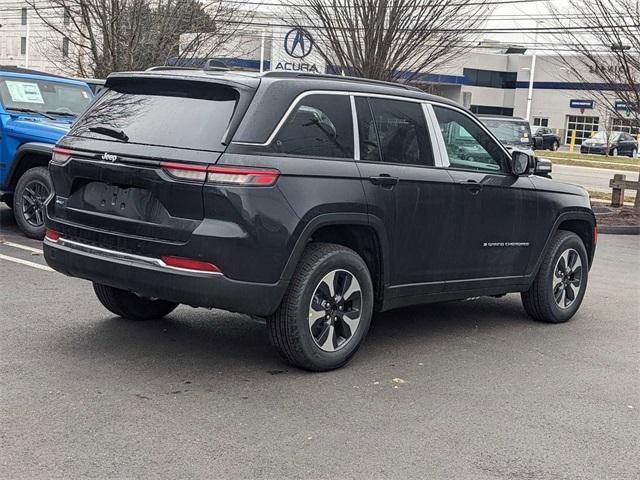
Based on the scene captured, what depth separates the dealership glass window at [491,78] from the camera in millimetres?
72438

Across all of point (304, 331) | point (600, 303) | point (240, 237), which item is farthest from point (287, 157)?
point (600, 303)

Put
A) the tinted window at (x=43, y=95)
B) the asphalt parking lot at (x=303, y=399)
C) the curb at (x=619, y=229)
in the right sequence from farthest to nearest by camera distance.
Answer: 1. the curb at (x=619, y=229)
2. the tinted window at (x=43, y=95)
3. the asphalt parking lot at (x=303, y=399)

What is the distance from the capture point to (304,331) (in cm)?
526

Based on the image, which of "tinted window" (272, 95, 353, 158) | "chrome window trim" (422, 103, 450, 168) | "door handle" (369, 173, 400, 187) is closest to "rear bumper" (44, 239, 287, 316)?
"tinted window" (272, 95, 353, 158)

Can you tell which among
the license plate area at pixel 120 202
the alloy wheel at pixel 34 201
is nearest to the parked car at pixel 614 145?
the alloy wheel at pixel 34 201

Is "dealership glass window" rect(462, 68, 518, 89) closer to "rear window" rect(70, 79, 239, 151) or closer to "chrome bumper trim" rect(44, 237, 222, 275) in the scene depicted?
"rear window" rect(70, 79, 239, 151)

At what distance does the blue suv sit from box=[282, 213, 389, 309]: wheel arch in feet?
16.0

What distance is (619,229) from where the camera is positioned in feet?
47.9

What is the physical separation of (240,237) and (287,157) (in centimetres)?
59

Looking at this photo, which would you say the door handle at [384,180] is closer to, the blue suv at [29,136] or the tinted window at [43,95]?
the blue suv at [29,136]

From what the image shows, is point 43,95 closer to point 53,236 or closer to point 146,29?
point 146,29

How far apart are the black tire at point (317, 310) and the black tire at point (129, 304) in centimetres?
153

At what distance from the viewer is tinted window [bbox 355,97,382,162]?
572cm

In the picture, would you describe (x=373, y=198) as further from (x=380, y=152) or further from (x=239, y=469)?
(x=239, y=469)
